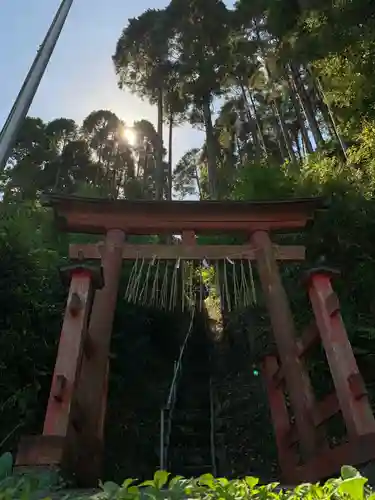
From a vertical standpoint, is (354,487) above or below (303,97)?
below

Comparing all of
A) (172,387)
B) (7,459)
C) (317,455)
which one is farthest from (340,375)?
(172,387)

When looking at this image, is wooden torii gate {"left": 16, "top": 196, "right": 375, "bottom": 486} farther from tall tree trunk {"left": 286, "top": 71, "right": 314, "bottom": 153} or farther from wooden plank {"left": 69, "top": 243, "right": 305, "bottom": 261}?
tall tree trunk {"left": 286, "top": 71, "right": 314, "bottom": 153}

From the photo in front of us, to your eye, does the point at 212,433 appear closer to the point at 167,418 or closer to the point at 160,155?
the point at 167,418

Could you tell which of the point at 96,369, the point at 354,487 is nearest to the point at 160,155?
the point at 96,369

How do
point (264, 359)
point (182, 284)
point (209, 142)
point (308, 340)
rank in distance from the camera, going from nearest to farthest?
1. point (308, 340)
2. point (182, 284)
3. point (264, 359)
4. point (209, 142)

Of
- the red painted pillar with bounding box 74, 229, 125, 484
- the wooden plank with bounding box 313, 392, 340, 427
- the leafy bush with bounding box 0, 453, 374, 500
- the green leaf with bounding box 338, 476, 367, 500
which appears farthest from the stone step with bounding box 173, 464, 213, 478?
the green leaf with bounding box 338, 476, 367, 500

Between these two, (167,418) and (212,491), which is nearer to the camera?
(212,491)

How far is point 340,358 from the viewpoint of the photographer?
3770 millimetres

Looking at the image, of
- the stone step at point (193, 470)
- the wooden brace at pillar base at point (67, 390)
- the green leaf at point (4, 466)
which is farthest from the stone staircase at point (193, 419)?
the green leaf at point (4, 466)

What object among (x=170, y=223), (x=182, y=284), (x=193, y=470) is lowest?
(x=193, y=470)

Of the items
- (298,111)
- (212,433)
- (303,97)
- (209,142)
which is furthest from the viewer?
(209,142)

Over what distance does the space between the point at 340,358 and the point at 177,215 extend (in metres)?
2.24

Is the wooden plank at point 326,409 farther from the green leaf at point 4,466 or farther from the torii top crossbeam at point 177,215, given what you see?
the green leaf at point 4,466

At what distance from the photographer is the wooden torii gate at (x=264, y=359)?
344 cm
